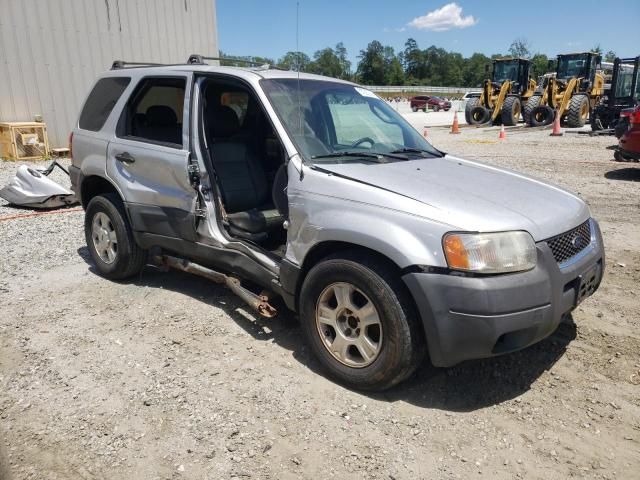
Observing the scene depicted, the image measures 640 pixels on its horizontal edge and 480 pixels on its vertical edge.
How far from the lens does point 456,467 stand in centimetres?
252

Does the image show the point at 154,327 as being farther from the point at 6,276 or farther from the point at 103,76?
the point at 103,76

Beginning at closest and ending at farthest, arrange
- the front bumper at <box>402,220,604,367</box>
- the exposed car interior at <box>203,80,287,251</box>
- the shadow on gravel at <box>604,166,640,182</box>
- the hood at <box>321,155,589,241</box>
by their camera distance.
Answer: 1. the front bumper at <box>402,220,604,367</box>
2. the hood at <box>321,155,589,241</box>
3. the exposed car interior at <box>203,80,287,251</box>
4. the shadow on gravel at <box>604,166,640,182</box>

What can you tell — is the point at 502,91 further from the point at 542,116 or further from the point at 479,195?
the point at 479,195

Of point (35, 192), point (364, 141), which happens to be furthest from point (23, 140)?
point (364, 141)

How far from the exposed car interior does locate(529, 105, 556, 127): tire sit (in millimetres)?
20102

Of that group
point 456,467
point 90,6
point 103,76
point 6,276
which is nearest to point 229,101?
point 103,76

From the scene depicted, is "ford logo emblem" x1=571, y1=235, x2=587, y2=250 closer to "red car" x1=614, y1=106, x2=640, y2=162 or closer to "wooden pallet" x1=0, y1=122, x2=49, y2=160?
"red car" x1=614, y1=106, x2=640, y2=162

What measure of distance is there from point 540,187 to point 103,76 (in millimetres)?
4095

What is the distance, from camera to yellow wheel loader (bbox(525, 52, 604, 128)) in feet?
69.9

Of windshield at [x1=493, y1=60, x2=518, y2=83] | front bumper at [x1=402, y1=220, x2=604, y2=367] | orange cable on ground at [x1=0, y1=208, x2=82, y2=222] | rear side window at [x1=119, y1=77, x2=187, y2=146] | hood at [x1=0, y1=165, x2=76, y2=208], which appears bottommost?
orange cable on ground at [x1=0, y1=208, x2=82, y2=222]

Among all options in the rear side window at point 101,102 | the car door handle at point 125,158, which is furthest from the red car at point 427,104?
the car door handle at point 125,158

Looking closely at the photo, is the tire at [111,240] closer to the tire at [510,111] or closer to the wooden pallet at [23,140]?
the wooden pallet at [23,140]

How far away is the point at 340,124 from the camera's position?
4.01 m

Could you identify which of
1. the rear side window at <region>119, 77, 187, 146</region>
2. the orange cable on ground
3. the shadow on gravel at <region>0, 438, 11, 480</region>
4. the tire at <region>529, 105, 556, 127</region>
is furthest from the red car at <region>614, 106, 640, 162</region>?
the tire at <region>529, 105, 556, 127</region>
